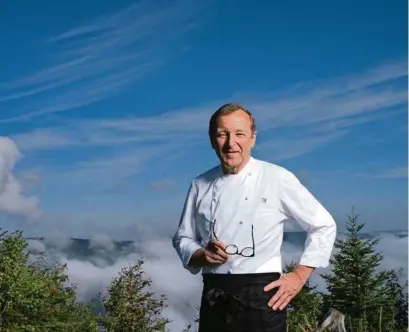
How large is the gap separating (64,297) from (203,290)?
8631 millimetres

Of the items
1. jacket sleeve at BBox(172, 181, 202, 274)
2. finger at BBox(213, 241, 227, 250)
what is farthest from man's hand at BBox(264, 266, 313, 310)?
jacket sleeve at BBox(172, 181, 202, 274)

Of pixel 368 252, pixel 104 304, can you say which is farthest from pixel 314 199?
pixel 368 252

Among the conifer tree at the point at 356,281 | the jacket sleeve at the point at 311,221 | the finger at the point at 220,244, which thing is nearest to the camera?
the finger at the point at 220,244

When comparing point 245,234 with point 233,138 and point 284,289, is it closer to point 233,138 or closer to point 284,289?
point 284,289

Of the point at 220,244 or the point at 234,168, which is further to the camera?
the point at 234,168

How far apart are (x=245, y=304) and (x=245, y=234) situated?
321 mm

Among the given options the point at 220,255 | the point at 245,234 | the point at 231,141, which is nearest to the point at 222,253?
the point at 220,255

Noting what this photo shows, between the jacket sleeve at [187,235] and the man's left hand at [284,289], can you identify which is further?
the jacket sleeve at [187,235]

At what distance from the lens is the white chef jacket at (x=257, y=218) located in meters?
3.06

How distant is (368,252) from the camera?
20.8 metres

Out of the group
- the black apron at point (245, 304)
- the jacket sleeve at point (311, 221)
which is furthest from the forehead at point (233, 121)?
the black apron at point (245, 304)

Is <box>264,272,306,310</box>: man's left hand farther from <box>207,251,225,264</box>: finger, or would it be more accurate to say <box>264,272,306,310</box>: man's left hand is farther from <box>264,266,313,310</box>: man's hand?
<box>207,251,225,264</box>: finger

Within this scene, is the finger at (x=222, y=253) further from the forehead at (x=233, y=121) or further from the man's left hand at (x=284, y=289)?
the forehead at (x=233, y=121)

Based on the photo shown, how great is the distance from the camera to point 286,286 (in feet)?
10.0
